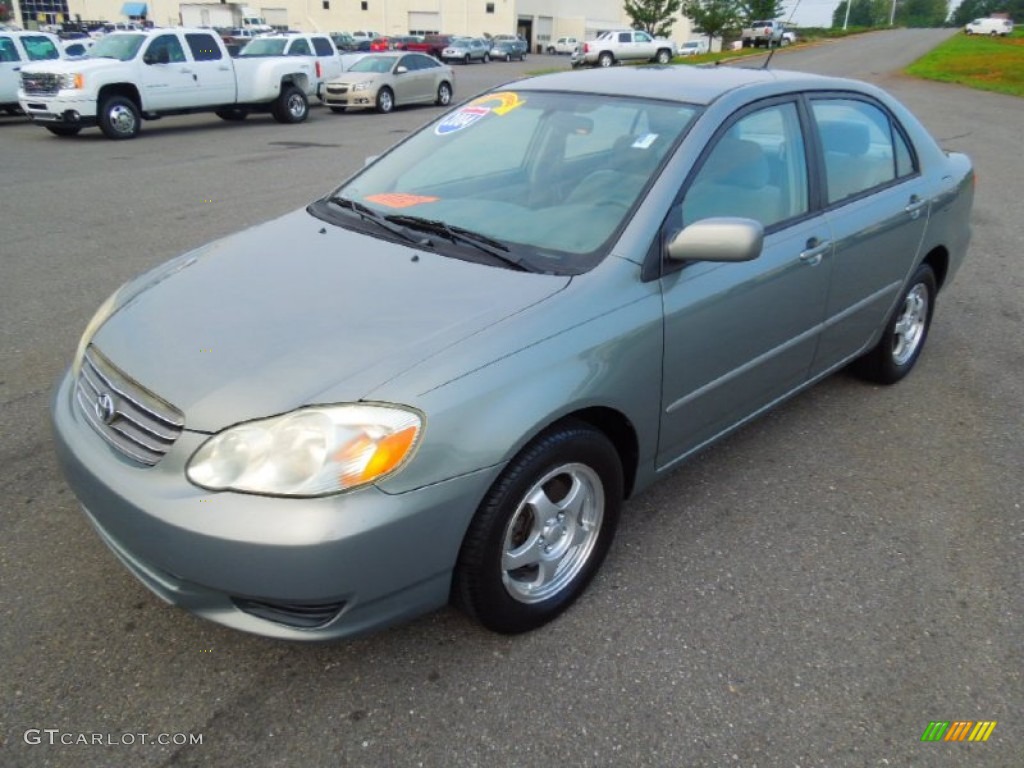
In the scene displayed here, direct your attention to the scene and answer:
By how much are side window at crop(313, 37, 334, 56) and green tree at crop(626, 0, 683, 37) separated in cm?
3875

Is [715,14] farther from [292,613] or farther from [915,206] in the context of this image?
[292,613]

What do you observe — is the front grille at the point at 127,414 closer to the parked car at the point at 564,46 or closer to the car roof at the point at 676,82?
the car roof at the point at 676,82

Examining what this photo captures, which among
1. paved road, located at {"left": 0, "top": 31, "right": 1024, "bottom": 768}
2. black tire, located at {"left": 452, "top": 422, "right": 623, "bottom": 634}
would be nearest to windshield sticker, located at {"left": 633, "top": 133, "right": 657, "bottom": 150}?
black tire, located at {"left": 452, "top": 422, "right": 623, "bottom": 634}

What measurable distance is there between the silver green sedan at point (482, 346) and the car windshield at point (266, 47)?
673 inches

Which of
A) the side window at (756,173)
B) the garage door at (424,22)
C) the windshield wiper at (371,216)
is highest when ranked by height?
the garage door at (424,22)

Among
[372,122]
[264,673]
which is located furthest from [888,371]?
[372,122]

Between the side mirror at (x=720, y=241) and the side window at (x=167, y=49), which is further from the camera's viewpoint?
the side window at (x=167, y=49)

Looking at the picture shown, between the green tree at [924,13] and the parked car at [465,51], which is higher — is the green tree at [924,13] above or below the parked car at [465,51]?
above

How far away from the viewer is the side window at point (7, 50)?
15980 mm

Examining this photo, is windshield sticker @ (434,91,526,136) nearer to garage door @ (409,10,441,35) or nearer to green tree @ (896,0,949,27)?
garage door @ (409,10,441,35)

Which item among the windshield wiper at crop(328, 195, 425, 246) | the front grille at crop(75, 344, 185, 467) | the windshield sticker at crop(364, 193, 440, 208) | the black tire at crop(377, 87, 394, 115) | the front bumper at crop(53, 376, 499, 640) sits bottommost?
the black tire at crop(377, 87, 394, 115)

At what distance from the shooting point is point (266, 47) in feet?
61.4

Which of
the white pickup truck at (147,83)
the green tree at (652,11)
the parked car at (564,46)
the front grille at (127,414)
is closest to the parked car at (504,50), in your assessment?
the green tree at (652,11)

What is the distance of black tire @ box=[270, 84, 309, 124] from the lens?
57.2 feet
